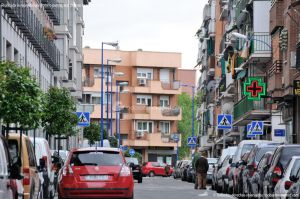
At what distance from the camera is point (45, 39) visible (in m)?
71.3

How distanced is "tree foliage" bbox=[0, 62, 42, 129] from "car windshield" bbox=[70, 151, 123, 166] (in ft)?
17.4

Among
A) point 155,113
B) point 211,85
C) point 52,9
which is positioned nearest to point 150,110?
point 155,113

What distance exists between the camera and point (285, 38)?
55.0m

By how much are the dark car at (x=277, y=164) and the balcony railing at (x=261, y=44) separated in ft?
135

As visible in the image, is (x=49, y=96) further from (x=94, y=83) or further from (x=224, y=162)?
(x=94, y=83)

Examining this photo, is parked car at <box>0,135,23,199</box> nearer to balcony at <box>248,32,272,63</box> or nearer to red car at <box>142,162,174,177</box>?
balcony at <box>248,32,272,63</box>

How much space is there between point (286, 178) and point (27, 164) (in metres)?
5.11

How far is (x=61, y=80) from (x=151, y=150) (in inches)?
2049

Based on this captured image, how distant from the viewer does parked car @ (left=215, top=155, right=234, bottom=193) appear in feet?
138

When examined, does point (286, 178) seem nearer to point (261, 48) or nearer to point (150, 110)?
point (261, 48)

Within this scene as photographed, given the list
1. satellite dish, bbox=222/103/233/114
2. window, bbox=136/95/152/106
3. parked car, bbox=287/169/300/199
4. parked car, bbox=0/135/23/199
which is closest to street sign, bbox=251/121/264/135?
parked car, bbox=287/169/300/199

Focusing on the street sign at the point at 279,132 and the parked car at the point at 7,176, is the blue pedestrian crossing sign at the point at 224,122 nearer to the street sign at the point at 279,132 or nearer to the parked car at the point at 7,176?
the street sign at the point at 279,132

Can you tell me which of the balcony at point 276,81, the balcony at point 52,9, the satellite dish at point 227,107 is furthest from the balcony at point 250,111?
the satellite dish at point 227,107

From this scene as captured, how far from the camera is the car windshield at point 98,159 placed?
2919 cm
